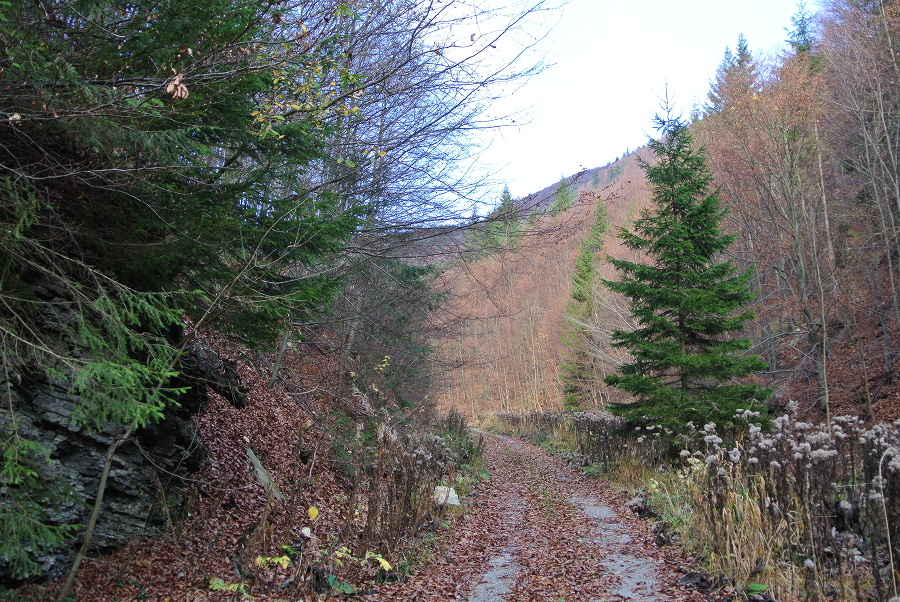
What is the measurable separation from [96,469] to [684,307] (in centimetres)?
1048

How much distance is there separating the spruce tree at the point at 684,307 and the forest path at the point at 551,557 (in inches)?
92.3

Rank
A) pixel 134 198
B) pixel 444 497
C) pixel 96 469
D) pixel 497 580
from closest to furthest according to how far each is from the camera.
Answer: pixel 134 198 < pixel 96 469 < pixel 497 580 < pixel 444 497

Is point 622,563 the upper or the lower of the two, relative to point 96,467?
lower

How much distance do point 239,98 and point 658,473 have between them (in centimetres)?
945

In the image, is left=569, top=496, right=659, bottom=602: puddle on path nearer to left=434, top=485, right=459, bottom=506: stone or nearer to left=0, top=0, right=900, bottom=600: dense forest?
left=0, top=0, right=900, bottom=600: dense forest

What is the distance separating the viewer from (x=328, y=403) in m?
11.3

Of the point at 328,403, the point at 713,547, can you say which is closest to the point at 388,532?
the point at 713,547

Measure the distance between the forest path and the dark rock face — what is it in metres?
2.44

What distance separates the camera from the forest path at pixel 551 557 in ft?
17.2

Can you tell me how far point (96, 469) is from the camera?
480cm

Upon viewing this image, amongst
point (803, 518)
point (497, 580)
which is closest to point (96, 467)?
point (497, 580)

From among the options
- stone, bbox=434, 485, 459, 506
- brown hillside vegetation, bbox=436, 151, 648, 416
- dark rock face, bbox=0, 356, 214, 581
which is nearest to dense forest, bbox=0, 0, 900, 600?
dark rock face, bbox=0, 356, 214, 581

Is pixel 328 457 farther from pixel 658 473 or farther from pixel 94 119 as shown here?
pixel 94 119

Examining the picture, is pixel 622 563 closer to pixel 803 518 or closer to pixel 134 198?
pixel 803 518
